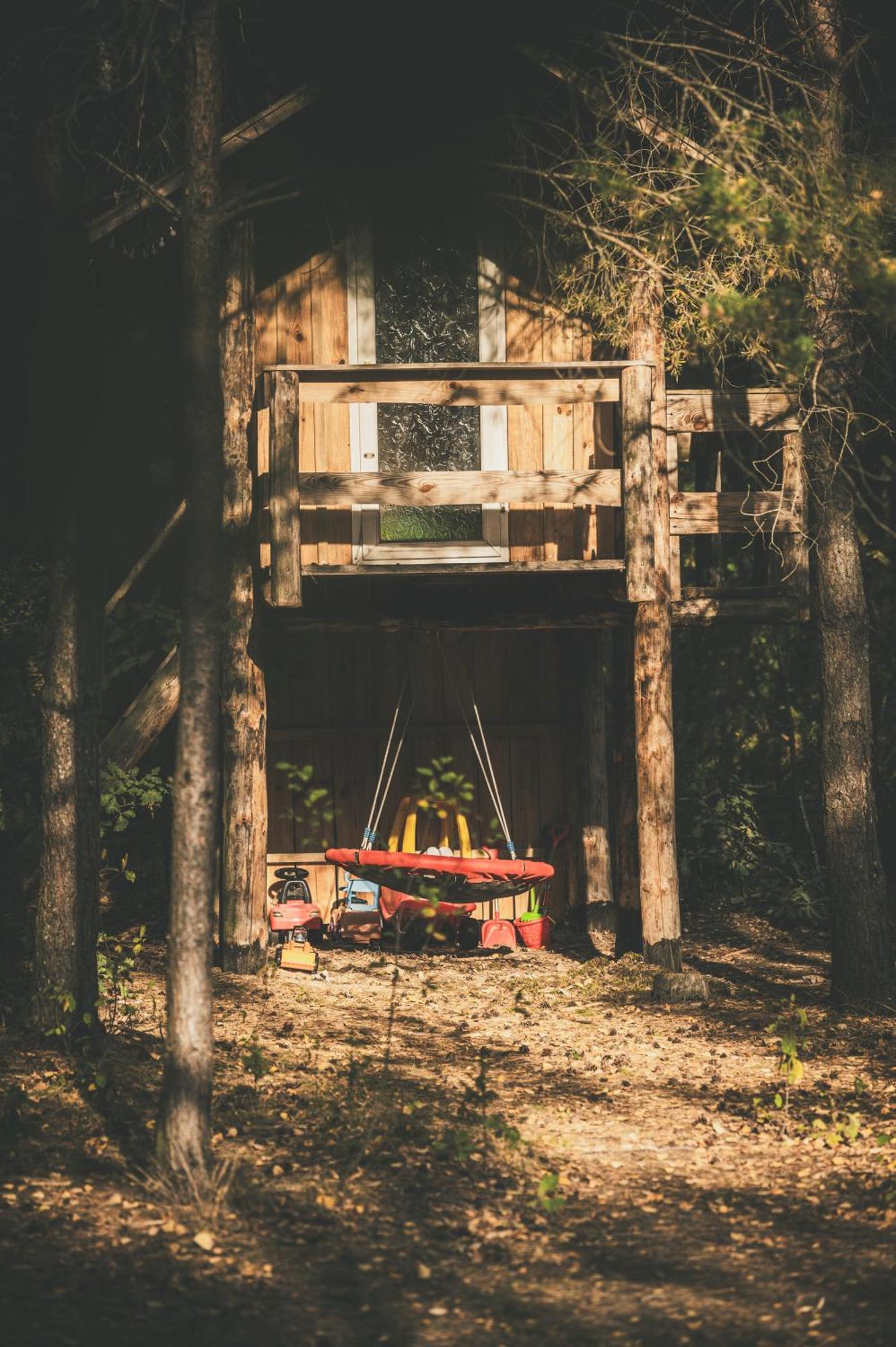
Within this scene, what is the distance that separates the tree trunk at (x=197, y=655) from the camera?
18.7 feet

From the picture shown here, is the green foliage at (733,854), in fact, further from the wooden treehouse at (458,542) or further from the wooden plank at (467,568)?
the wooden plank at (467,568)

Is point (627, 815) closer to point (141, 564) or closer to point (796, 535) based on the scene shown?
point (796, 535)

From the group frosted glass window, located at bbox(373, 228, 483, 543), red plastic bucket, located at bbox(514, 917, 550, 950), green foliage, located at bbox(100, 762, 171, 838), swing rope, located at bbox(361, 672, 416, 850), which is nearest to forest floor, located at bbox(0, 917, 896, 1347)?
green foliage, located at bbox(100, 762, 171, 838)

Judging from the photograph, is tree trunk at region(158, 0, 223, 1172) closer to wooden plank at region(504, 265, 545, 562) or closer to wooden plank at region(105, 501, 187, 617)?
wooden plank at region(504, 265, 545, 562)

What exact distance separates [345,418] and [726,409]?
2904mm

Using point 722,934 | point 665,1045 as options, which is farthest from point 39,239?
point 722,934

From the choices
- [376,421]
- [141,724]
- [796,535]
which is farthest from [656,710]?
[141,724]

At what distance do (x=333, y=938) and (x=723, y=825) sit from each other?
4120 millimetres

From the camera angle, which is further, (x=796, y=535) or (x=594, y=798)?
Result: (x=594, y=798)

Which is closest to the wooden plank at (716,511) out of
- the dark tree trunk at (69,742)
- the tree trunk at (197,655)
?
the dark tree trunk at (69,742)

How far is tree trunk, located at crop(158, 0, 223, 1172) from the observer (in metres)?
5.71

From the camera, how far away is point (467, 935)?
1161 centimetres

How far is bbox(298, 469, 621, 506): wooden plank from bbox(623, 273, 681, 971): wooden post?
44 cm

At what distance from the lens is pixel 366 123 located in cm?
1098
